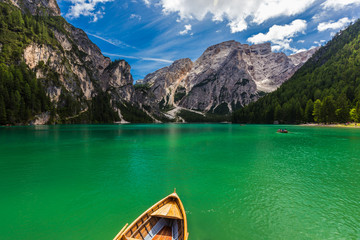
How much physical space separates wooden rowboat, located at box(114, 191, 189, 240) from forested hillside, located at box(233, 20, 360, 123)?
12950 cm

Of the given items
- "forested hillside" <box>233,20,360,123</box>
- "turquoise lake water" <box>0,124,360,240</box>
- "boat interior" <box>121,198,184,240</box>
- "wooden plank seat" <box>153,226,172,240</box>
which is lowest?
"turquoise lake water" <box>0,124,360,240</box>

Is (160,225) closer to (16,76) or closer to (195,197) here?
(195,197)

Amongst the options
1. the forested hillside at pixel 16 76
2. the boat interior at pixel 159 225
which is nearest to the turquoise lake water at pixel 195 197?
the boat interior at pixel 159 225

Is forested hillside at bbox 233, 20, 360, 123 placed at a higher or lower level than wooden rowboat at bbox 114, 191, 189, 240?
higher

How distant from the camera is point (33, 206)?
13789 millimetres

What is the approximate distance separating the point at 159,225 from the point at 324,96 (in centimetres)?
16782

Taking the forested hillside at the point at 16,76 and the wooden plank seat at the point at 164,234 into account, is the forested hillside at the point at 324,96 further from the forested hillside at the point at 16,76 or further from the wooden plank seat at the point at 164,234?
the forested hillside at the point at 16,76

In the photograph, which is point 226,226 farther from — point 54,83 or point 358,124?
point 54,83

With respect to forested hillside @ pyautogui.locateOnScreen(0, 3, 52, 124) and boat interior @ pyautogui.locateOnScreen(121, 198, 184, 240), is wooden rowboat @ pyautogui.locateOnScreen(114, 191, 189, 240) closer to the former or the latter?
boat interior @ pyautogui.locateOnScreen(121, 198, 184, 240)

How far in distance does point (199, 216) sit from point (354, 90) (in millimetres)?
165539

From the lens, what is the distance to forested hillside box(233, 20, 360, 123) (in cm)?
10994

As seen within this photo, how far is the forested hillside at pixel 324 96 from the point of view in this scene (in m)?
110

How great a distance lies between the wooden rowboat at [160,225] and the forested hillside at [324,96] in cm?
12950

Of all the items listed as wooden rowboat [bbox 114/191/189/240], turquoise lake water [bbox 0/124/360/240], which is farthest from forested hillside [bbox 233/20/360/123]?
wooden rowboat [bbox 114/191/189/240]
